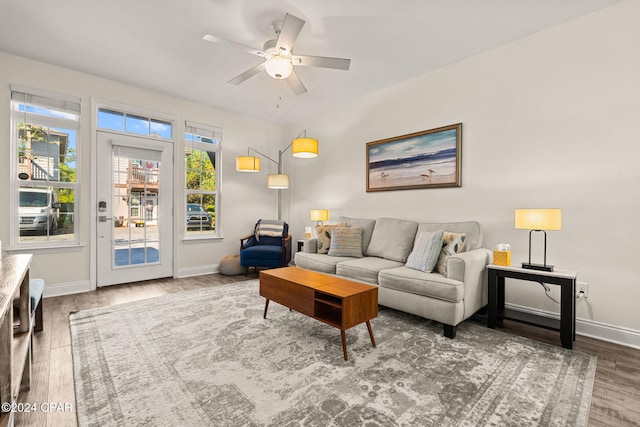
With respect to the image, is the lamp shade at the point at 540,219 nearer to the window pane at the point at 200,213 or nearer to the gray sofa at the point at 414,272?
the gray sofa at the point at 414,272

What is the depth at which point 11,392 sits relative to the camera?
1.19 m

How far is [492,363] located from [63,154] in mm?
4982

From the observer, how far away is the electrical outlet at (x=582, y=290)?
8.44ft

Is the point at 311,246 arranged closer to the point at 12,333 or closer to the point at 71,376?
the point at 71,376

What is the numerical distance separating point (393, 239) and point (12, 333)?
3.23 metres

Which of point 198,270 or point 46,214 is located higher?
point 46,214

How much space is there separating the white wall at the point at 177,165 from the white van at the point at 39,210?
0.52 ft

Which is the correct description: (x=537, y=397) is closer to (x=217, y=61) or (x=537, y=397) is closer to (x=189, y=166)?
(x=217, y=61)

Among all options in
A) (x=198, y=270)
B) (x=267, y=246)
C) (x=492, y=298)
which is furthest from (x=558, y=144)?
(x=198, y=270)

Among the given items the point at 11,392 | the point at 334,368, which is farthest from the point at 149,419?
the point at 334,368

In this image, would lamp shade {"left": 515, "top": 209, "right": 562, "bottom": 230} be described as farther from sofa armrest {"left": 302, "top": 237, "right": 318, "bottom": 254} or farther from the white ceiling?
sofa armrest {"left": 302, "top": 237, "right": 318, "bottom": 254}

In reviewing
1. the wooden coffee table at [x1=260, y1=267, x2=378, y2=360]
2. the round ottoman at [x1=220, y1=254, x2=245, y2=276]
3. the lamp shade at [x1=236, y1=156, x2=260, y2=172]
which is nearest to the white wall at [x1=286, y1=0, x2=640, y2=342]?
the wooden coffee table at [x1=260, y1=267, x2=378, y2=360]

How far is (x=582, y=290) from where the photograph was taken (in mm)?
2582

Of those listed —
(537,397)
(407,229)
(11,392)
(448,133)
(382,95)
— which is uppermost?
(382,95)
